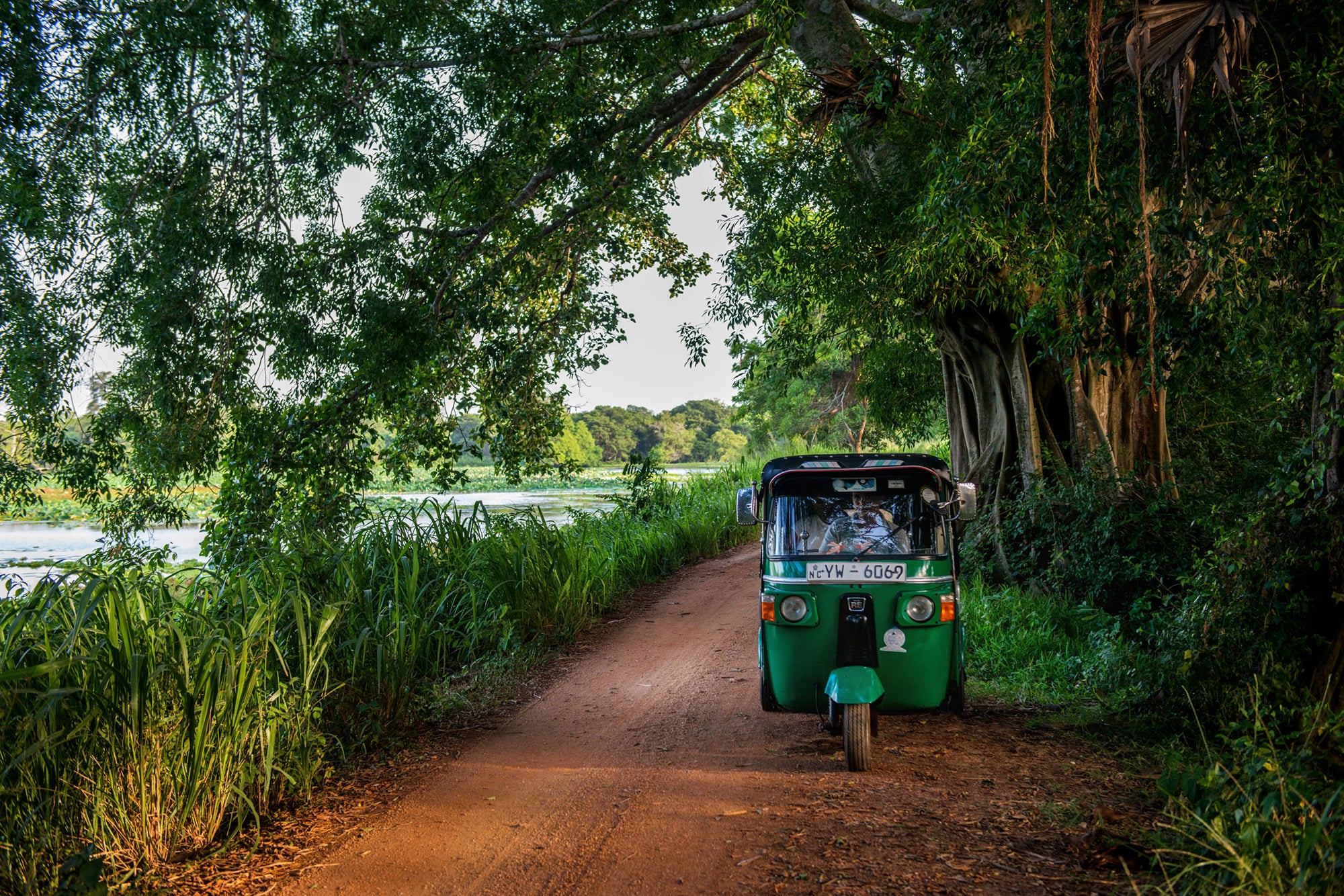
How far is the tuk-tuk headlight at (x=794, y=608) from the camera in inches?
235

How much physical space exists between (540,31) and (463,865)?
8.33m

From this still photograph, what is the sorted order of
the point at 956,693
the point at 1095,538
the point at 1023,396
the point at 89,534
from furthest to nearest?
1. the point at 89,534
2. the point at 1023,396
3. the point at 1095,538
4. the point at 956,693

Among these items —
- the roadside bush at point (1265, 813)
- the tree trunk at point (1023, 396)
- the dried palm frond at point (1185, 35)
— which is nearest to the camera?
the roadside bush at point (1265, 813)

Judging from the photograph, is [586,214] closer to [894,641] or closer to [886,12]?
[886,12]

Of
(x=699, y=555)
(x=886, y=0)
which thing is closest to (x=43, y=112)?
(x=886, y=0)

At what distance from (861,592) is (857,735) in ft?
3.01

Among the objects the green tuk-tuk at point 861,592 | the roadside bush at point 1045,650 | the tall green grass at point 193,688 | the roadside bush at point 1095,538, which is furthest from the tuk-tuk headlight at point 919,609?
the roadside bush at point 1095,538

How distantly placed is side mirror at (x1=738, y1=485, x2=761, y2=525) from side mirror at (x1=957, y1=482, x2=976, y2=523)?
142cm

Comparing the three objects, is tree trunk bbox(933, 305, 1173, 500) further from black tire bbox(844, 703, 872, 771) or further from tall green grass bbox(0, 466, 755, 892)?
tall green grass bbox(0, 466, 755, 892)

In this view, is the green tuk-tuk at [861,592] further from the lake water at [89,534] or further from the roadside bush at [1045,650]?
the lake water at [89,534]

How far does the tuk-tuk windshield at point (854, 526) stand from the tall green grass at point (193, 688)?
296 cm

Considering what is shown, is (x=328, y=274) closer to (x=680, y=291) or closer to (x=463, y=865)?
(x=463, y=865)

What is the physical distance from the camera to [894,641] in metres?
5.90

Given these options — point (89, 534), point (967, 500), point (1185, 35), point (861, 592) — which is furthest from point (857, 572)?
point (89, 534)
